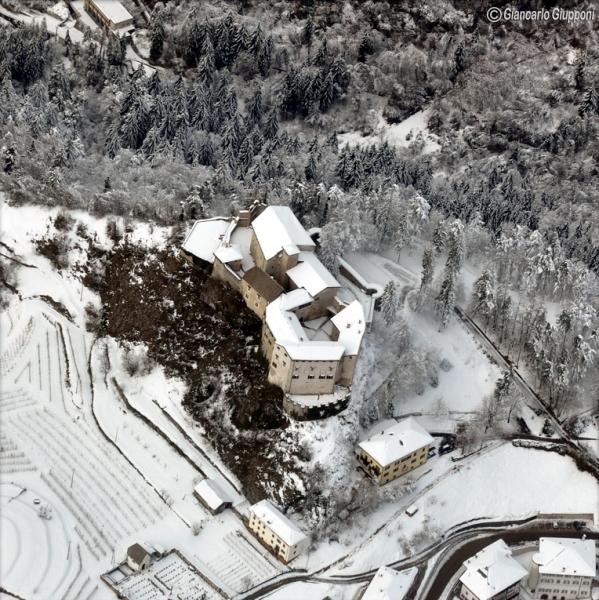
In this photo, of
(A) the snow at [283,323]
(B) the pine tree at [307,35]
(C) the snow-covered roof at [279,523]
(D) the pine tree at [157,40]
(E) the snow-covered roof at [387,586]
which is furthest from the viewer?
(B) the pine tree at [307,35]

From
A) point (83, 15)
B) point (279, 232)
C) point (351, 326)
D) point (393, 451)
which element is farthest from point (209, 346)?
point (83, 15)

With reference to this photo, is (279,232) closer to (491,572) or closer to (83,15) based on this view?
(491,572)

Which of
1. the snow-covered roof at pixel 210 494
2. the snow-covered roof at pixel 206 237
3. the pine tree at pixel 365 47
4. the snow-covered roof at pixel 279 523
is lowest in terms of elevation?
the snow-covered roof at pixel 210 494

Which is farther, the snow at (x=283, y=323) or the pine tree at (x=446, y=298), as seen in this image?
the pine tree at (x=446, y=298)

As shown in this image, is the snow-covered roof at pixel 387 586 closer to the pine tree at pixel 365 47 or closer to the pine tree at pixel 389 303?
the pine tree at pixel 389 303

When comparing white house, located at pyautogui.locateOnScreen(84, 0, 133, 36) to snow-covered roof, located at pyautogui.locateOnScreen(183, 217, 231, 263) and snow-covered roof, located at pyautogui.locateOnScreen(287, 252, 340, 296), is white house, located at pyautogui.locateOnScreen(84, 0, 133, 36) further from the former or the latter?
snow-covered roof, located at pyautogui.locateOnScreen(287, 252, 340, 296)

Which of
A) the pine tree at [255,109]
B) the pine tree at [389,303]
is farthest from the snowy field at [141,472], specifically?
the pine tree at [255,109]

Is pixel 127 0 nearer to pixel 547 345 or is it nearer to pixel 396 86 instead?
pixel 396 86

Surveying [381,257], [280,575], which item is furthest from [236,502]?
[381,257]
